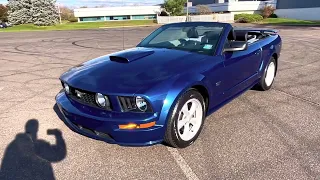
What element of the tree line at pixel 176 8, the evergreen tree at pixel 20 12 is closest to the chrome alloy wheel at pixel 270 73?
the evergreen tree at pixel 20 12

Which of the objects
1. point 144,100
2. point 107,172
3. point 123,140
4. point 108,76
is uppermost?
point 108,76

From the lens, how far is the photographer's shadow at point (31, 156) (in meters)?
2.64

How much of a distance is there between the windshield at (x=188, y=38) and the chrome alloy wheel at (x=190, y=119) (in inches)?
31.9

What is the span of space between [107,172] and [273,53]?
161 inches

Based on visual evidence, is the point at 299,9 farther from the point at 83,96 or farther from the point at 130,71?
the point at 83,96

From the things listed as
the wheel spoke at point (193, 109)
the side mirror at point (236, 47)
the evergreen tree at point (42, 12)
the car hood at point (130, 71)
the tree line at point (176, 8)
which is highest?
the tree line at point (176, 8)

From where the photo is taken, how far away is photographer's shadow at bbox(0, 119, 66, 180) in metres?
2.64

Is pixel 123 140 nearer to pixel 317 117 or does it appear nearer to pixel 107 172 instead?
pixel 107 172

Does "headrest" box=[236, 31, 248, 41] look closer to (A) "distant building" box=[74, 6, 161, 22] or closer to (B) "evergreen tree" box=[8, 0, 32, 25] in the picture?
(B) "evergreen tree" box=[8, 0, 32, 25]

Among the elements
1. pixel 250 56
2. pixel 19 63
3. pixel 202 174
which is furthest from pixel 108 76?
pixel 19 63

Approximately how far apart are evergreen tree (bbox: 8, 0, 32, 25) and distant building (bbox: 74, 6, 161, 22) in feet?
89.1

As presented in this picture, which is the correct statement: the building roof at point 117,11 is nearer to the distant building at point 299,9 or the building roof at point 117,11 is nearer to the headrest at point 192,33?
the distant building at point 299,9

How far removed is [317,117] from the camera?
3904mm

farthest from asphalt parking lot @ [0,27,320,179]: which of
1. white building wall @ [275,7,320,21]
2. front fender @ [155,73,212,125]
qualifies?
white building wall @ [275,7,320,21]
